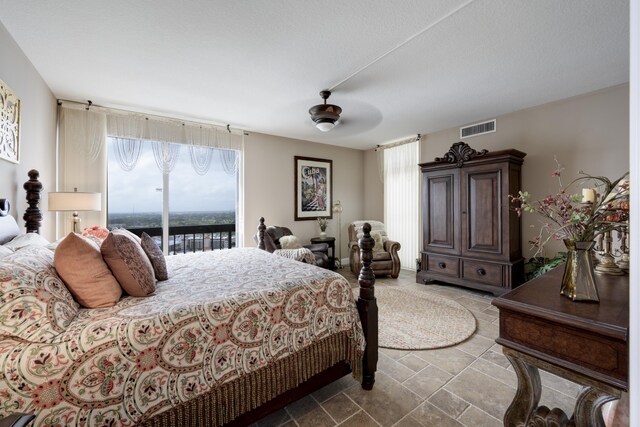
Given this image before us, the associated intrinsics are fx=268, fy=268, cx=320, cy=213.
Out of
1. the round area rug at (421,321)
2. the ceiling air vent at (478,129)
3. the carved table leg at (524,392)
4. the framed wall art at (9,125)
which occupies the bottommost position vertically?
the round area rug at (421,321)

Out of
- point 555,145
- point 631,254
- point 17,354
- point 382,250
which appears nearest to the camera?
point 631,254

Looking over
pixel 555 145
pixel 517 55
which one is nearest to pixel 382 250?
pixel 555 145

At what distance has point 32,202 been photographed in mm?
2361

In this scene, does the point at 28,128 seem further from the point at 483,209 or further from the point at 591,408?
the point at 483,209

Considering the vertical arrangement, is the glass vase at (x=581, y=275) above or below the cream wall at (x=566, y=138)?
below

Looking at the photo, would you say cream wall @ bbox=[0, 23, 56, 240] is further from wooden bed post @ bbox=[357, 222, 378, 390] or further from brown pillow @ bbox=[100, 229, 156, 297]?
wooden bed post @ bbox=[357, 222, 378, 390]

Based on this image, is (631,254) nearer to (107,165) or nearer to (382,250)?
(382,250)

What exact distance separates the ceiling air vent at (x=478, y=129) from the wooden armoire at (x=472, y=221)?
511 mm

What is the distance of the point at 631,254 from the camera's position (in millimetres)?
602

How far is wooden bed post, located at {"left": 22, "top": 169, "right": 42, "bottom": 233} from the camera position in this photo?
2334 millimetres

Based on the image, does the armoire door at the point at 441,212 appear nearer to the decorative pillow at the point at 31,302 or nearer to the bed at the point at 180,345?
the bed at the point at 180,345

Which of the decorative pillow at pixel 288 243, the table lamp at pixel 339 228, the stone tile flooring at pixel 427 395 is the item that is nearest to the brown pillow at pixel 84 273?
the stone tile flooring at pixel 427 395

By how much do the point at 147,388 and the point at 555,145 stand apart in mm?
4731

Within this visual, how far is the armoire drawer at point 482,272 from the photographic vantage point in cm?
354
